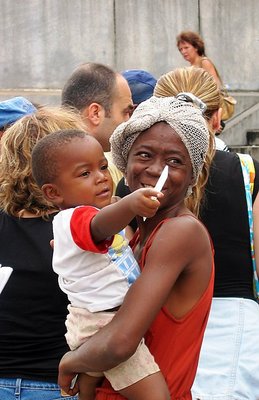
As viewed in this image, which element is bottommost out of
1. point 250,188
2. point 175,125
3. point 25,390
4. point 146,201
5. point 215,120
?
point 25,390

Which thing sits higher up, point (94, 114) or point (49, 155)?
point (49, 155)

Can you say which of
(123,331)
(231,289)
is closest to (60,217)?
(123,331)

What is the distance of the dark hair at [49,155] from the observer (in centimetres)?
291

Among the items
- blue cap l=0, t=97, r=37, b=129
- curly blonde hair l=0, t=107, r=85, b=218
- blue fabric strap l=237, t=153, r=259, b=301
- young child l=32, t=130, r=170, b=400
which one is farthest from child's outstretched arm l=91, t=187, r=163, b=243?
blue cap l=0, t=97, r=37, b=129

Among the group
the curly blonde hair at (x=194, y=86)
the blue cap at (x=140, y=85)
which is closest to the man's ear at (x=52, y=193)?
the curly blonde hair at (x=194, y=86)

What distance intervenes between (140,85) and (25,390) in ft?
9.07

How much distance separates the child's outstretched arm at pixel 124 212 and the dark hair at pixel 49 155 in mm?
386

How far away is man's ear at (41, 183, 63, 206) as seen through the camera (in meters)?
2.91

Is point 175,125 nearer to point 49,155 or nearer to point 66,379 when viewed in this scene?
point 49,155

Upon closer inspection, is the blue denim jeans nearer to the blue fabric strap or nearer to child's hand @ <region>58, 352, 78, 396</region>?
child's hand @ <region>58, 352, 78, 396</region>

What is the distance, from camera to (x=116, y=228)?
253cm

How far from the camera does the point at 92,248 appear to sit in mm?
2602

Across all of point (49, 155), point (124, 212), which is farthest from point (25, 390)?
point (124, 212)

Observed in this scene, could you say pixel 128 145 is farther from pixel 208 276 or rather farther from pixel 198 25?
pixel 198 25
